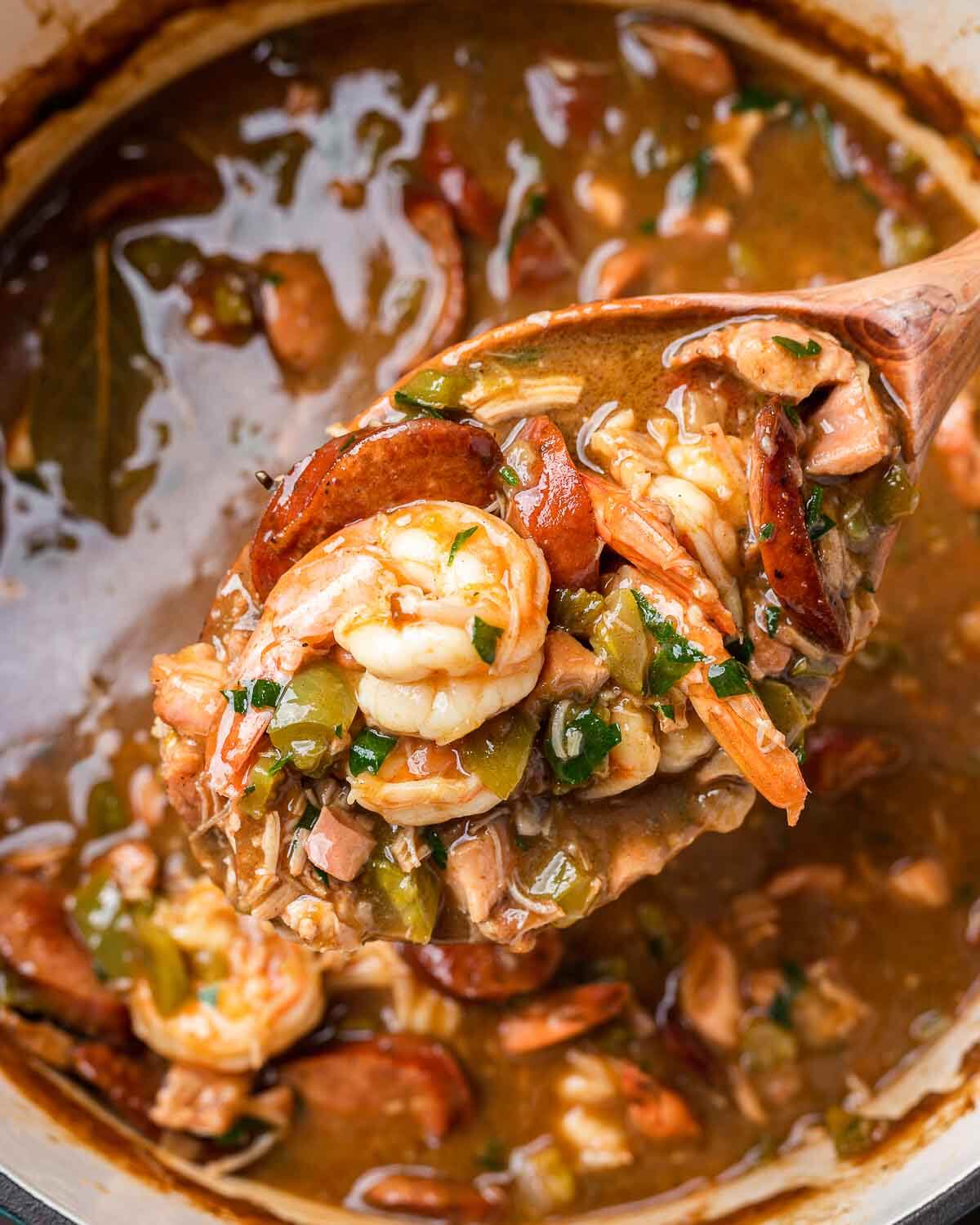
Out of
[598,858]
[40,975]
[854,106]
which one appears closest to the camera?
[598,858]

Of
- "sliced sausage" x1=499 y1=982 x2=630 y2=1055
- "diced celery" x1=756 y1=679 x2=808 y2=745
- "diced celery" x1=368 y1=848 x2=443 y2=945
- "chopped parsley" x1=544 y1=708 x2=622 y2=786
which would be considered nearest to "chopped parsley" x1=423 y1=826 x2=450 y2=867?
"diced celery" x1=368 y1=848 x2=443 y2=945

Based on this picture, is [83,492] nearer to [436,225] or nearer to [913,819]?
[436,225]

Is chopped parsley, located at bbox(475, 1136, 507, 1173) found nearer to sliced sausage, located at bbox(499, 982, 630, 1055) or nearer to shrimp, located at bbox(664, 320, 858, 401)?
sliced sausage, located at bbox(499, 982, 630, 1055)

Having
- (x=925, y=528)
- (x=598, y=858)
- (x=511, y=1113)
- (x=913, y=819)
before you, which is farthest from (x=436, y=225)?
(x=511, y=1113)

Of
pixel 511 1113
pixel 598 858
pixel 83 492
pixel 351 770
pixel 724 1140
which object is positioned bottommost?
pixel 724 1140

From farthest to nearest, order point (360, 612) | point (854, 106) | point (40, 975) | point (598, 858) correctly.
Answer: point (854, 106) → point (40, 975) → point (598, 858) → point (360, 612)

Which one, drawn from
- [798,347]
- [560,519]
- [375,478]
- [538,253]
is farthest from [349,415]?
[798,347]

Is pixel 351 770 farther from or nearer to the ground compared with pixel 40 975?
farther from the ground
